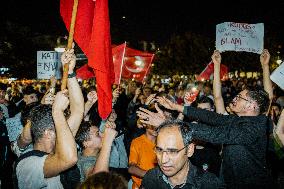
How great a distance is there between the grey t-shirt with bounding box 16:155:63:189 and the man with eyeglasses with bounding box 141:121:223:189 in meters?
0.92

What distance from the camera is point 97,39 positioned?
15.8ft

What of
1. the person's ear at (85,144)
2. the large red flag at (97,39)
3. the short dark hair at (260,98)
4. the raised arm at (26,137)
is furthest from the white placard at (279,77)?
the raised arm at (26,137)

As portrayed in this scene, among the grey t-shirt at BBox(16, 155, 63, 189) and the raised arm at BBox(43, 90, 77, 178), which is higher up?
the raised arm at BBox(43, 90, 77, 178)

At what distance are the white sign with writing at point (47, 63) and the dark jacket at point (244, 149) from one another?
5.90 meters

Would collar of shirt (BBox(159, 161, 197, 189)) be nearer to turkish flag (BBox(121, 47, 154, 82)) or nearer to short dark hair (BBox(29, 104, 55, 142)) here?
short dark hair (BBox(29, 104, 55, 142))

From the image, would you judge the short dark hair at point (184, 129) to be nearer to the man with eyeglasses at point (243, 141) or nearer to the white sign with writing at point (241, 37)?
the man with eyeglasses at point (243, 141)

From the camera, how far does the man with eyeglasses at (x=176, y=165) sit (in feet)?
11.3

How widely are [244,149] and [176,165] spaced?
108cm

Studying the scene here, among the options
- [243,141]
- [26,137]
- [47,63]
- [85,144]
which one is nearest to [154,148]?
[243,141]

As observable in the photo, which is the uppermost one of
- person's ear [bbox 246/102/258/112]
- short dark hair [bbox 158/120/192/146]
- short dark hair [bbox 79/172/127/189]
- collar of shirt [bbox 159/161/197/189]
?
person's ear [bbox 246/102/258/112]

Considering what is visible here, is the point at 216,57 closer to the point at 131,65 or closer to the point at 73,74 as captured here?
the point at 73,74

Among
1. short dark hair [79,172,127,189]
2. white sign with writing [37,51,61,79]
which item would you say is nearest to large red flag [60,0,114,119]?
short dark hair [79,172,127,189]

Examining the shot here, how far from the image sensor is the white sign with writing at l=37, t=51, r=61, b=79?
9281 millimetres

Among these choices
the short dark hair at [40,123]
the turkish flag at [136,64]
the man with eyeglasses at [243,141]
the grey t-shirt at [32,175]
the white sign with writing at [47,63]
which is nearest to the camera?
the grey t-shirt at [32,175]
